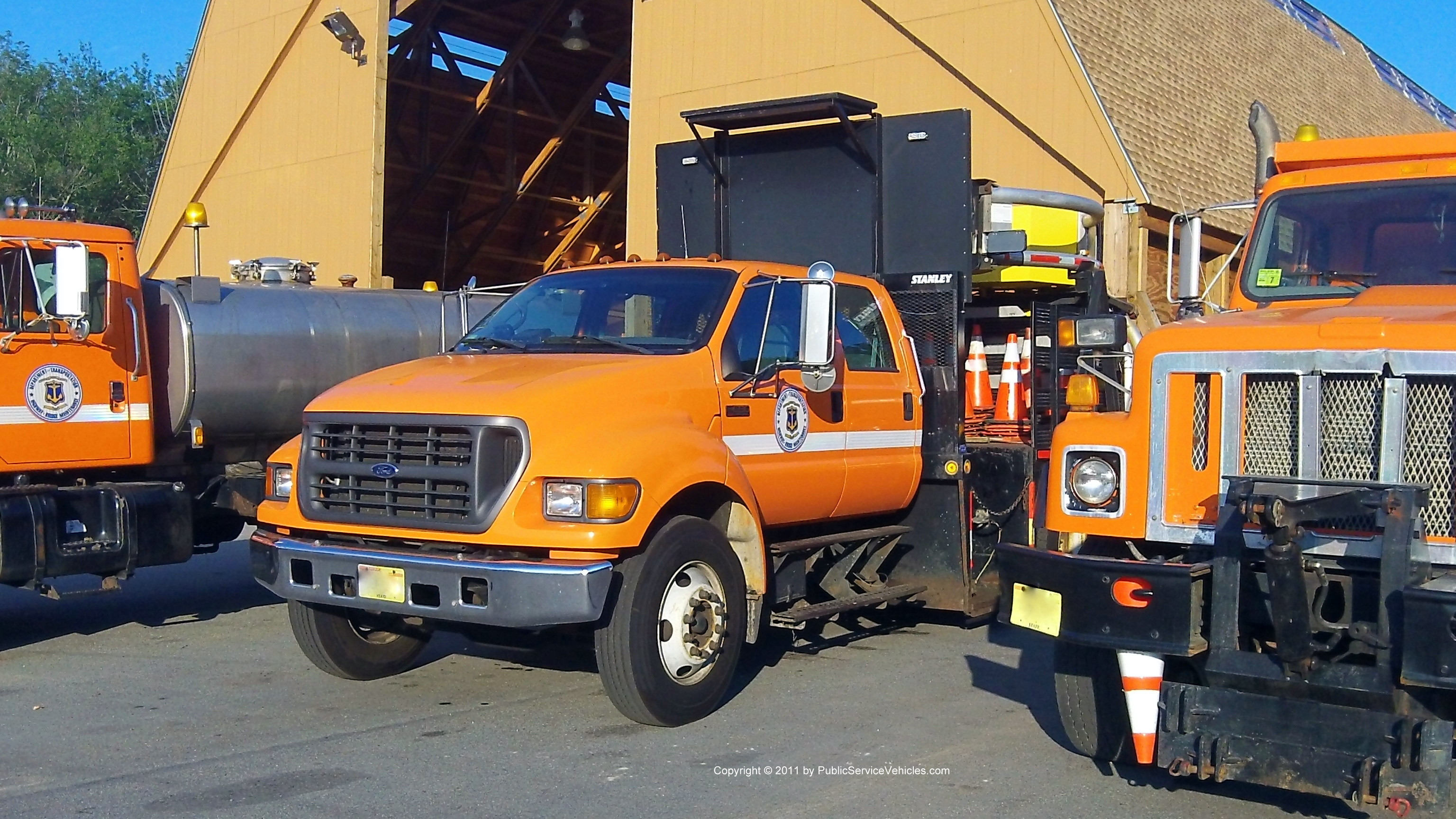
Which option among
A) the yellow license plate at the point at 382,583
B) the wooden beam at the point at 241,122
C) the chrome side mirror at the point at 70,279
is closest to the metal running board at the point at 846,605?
the yellow license plate at the point at 382,583

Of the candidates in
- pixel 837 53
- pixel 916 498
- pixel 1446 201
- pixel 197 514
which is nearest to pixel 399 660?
pixel 197 514

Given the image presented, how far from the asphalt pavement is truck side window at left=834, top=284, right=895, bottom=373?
1.71m

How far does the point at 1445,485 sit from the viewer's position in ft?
15.1

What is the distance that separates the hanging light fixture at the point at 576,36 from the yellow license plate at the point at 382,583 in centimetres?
1575

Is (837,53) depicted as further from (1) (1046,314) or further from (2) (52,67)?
(2) (52,67)

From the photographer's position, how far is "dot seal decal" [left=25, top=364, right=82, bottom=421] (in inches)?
312

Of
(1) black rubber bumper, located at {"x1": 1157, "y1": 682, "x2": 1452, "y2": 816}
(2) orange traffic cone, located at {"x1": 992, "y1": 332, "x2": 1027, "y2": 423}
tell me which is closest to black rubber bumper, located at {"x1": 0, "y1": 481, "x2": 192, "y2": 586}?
(2) orange traffic cone, located at {"x1": 992, "y1": 332, "x2": 1027, "y2": 423}

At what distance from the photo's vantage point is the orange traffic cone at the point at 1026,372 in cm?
905

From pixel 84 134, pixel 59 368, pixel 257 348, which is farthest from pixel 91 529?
pixel 84 134

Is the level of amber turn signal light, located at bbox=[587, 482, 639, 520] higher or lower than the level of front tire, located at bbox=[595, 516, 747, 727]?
higher

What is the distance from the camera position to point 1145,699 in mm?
5051

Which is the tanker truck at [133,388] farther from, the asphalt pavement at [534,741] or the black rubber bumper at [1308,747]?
the black rubber bumper at [1308,747]

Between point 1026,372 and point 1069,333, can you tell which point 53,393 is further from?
point 1026,372

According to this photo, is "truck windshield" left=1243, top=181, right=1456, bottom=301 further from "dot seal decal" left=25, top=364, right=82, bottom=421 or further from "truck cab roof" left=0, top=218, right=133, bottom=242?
"dot seal decal" left=25, top=364, right=82, bottom=421
